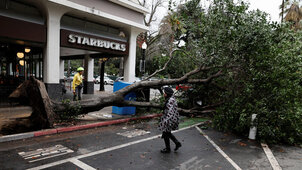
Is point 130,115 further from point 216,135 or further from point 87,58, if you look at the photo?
point 87,58

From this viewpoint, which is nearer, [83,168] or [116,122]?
[83,168]

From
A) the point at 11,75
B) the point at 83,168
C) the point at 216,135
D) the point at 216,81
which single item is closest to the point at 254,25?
the point at 216,81

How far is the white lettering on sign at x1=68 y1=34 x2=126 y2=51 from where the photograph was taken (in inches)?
423

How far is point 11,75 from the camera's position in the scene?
1689 cm

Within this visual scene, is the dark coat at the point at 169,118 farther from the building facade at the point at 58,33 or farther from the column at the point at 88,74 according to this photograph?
the column at the point at 88,74

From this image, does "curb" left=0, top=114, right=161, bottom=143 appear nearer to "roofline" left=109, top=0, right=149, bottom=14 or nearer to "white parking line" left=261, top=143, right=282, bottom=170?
"white parking line" left=261, top=143, right=282, bottom=170

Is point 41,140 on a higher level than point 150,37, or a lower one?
lower

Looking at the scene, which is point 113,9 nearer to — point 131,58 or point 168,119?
point 131,58

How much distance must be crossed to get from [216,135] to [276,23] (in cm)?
448

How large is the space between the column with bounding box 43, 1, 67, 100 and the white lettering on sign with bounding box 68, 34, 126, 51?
770mm

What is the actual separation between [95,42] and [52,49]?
242 centimetres

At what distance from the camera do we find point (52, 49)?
33.1 feet

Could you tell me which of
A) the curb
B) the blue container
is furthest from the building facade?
the curb

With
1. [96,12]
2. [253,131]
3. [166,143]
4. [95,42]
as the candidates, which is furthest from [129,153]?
[96,12]
